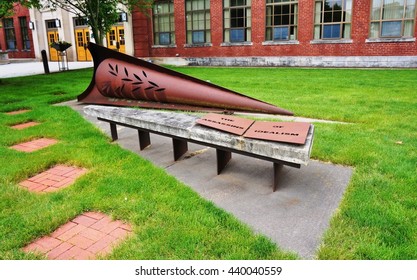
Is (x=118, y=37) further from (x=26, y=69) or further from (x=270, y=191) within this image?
(x=270, y=191)

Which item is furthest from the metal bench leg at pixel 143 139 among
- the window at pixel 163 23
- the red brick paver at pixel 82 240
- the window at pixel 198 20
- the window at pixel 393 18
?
the window at pixel 163 23

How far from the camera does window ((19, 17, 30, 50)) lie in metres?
31.8

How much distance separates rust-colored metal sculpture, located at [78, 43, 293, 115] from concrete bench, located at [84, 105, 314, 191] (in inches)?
52.8

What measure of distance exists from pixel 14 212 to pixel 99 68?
4407mm

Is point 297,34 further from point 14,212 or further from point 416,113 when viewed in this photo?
point 14,212

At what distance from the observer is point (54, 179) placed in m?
4.13

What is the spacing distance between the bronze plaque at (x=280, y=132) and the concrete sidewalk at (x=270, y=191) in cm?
57

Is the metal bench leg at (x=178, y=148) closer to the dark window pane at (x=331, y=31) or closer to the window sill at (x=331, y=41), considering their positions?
the window sill at (x=331, y=41)

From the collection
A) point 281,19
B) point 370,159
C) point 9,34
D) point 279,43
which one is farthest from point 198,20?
point 9,34

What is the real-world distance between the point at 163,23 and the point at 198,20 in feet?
8.40

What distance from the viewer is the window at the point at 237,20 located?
65.6 feet

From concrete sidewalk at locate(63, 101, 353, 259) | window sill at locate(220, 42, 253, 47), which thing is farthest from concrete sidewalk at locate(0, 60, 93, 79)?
A: concrete sidewalk at locate(63, 101, 353, 259)

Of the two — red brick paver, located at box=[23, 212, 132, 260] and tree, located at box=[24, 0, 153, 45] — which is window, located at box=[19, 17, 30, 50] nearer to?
tree, located at box=[24, 0, 153, 45]

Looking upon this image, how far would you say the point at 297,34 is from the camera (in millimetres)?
18875
